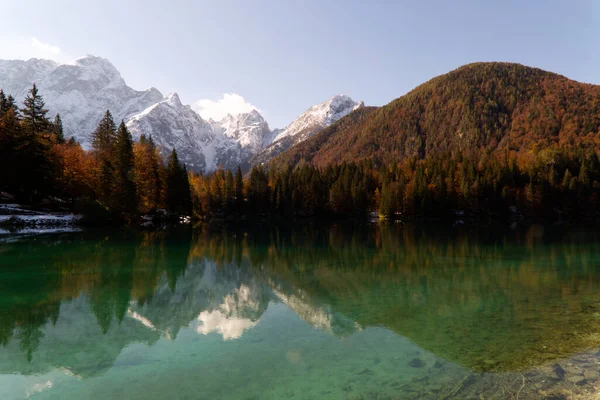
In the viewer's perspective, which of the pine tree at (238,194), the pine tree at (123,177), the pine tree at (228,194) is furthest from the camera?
the pine tree at (238,194)

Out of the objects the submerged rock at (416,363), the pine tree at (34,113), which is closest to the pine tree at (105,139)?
the pine tree at (34,113)

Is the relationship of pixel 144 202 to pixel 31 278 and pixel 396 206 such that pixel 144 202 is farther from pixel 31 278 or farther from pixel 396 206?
pixel 396 206

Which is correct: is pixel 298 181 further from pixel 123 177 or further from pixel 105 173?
pixel 105 173

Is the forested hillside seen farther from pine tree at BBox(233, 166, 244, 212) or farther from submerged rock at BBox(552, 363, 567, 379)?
submerged rock at BBox(552, 363, 567, 379)

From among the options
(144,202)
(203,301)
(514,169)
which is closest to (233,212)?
(144,202)

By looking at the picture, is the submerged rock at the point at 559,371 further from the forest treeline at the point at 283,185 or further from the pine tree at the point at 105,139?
the pine tree at the point at 105,139

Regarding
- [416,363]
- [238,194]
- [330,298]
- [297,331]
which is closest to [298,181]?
[238,194]

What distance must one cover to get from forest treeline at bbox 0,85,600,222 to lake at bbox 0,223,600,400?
3578 centimetres

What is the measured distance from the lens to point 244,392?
877cm

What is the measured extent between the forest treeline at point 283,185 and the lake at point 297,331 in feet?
117

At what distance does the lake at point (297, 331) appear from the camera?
916cm

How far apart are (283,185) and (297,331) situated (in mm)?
109180

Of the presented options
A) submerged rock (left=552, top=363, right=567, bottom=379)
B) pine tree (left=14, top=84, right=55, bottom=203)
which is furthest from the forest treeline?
submerged rock (left=552, top=363, right=567, bottom=379)

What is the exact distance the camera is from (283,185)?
400ft
